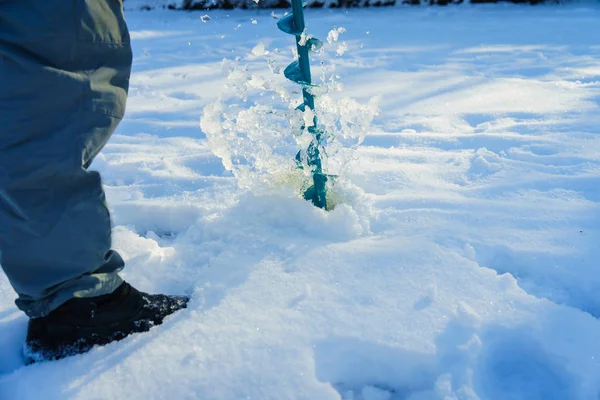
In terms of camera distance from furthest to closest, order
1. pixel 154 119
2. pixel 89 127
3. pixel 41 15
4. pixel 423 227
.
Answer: pixel 154 119
pixel 423 227
pixel 89 127
pixel 41 15

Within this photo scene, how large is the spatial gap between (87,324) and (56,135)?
430mm

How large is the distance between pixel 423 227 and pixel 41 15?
1125 mm

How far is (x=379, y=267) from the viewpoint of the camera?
4.45 ft

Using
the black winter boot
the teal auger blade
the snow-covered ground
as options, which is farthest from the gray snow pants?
the teal auger blade

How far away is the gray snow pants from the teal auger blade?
50 centimetres

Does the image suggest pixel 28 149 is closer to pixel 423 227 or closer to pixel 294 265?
pixel 294 265

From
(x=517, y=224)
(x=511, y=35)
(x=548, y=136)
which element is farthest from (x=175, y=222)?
(x=511, y=35)

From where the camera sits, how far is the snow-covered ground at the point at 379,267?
1.08 meters

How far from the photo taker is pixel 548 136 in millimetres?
2227

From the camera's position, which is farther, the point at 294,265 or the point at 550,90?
the point at 550,90

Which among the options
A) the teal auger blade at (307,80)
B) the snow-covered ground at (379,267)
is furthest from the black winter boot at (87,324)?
the teal auger blade at (307,80)

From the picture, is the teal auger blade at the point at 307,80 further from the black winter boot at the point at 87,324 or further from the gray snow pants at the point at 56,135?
the black winter boot at the point at 87,324

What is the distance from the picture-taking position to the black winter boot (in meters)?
1.12

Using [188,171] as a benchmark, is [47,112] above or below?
above
